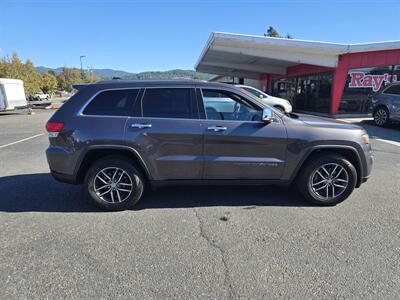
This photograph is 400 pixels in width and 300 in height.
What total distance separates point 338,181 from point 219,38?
14930 mm

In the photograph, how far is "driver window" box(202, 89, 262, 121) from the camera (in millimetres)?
4184

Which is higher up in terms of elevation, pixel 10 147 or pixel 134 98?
pixel 134 98

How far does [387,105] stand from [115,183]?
11.6 m

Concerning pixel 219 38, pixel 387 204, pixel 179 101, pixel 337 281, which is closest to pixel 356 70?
pixel 219 38

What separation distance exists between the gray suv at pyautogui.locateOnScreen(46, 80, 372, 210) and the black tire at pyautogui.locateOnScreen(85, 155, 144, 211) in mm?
14

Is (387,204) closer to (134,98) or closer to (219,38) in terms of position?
(134,98)

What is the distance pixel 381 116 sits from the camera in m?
12.3

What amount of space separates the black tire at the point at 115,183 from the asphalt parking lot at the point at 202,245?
169 millimetres

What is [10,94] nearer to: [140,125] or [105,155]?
[105,155]

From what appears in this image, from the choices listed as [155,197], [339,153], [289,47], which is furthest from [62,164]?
[289,47]

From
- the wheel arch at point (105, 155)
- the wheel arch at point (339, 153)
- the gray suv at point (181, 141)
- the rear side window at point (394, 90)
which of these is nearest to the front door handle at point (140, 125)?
the gray suv at point (181, 141)

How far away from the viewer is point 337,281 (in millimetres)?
2691

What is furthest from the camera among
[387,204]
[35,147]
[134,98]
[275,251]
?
[35,147]

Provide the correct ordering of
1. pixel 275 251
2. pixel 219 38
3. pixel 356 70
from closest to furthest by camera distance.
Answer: pixel 275 251
pixel 356 70
pixel 219 38
